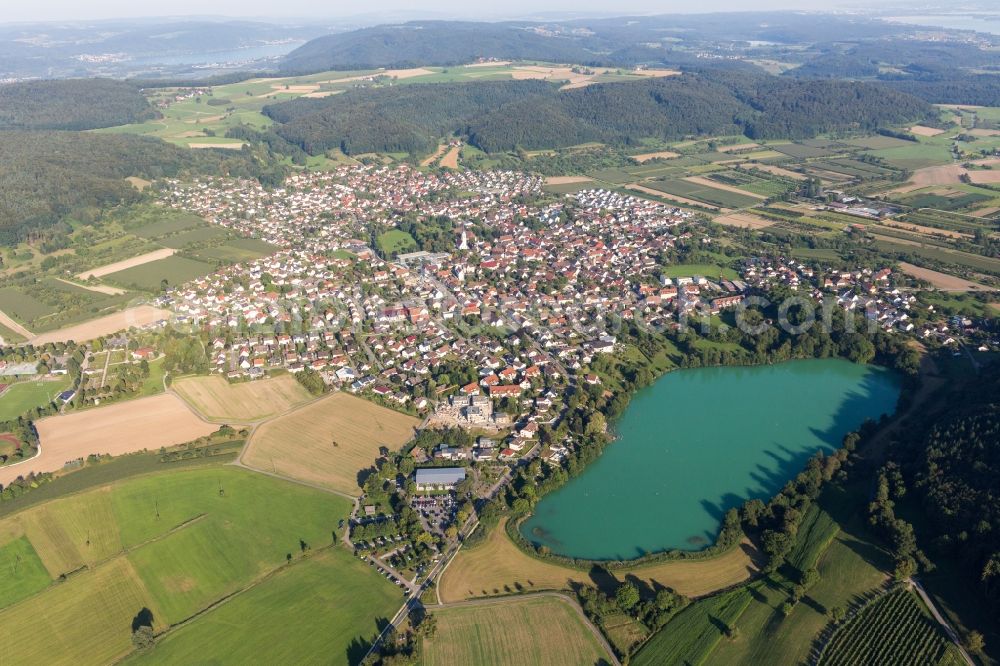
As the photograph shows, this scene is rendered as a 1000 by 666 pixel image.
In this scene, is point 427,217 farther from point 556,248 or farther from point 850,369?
point 850,369

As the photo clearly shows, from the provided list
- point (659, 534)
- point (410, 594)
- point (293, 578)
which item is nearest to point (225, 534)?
point (293, 578)

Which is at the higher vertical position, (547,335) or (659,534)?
(547,335)

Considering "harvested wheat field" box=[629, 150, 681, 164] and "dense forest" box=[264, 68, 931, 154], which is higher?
"dense forest" box=[264, 68, 931, 154]

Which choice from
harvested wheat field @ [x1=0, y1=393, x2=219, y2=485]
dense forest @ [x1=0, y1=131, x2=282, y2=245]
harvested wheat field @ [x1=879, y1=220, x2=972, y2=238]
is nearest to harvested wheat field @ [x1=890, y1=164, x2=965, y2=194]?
harvested wheat field @ [x1=879, y1=220, x2=972, y2=238]

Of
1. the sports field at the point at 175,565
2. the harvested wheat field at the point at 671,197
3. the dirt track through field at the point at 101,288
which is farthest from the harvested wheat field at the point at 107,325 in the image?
the harvested wheat field at the point at 671,197

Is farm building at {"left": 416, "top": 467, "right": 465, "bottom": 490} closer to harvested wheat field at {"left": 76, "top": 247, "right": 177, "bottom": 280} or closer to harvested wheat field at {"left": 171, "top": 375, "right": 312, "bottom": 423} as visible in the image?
harvested wheat field at {"left": 171, "top": 375, "right": 312, "bottom": 423}

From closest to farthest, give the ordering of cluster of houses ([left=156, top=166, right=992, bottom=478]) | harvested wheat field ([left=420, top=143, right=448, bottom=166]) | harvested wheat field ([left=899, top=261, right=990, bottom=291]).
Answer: cluster of houses ([left=156, top=166, right=992, bottom=478]), harvested wheat field ([left=899, top=261, right=990, bottom=291]), harvested wheat field ([left=420, top=143, right=448, bottom=166])
